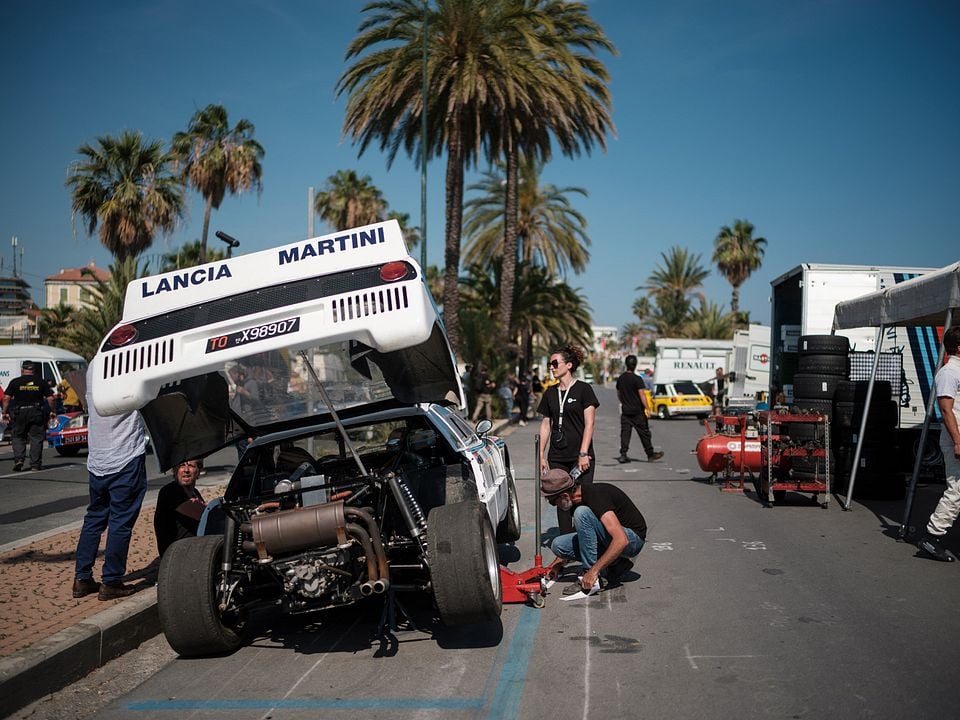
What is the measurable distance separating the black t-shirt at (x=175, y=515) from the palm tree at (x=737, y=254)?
67.4 metres

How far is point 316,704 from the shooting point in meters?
4.68

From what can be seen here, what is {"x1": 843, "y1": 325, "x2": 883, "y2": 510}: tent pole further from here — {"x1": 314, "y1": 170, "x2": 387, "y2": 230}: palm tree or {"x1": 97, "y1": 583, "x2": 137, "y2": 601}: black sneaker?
{"x1": 314, "y1": 170, "x2": 387, "y2": 230}: palm tree

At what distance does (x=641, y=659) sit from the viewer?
5.26 meters

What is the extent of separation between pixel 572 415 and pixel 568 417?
4 cm

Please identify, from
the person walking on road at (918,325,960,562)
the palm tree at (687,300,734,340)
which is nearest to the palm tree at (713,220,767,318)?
the palm tree at (687,300,734,340)

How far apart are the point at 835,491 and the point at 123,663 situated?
9662 millimetres

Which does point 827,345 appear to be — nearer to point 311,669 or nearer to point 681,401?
point 311,669

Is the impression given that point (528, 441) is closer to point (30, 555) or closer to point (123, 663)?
point (30, 555)

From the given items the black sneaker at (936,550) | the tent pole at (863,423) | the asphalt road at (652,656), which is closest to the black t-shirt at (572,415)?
the asphalt road at (652,656)

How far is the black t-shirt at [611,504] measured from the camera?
667 cm

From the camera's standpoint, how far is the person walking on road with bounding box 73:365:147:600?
6.45m

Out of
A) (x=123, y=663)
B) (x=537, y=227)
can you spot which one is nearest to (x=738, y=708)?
(x=123, y=663)

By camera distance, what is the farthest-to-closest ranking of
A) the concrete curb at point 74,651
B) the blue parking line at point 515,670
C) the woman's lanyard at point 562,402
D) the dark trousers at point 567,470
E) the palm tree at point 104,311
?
the palm tree at point 104,311
the woman's lanyard at point 562,402
the dark trousers at point 567,470
the concrete curb at point 74,651
the blue parking line at point 515,670

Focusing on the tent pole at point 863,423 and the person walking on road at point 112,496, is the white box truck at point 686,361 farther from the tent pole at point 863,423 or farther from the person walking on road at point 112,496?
the person walking on road at point 112,496
